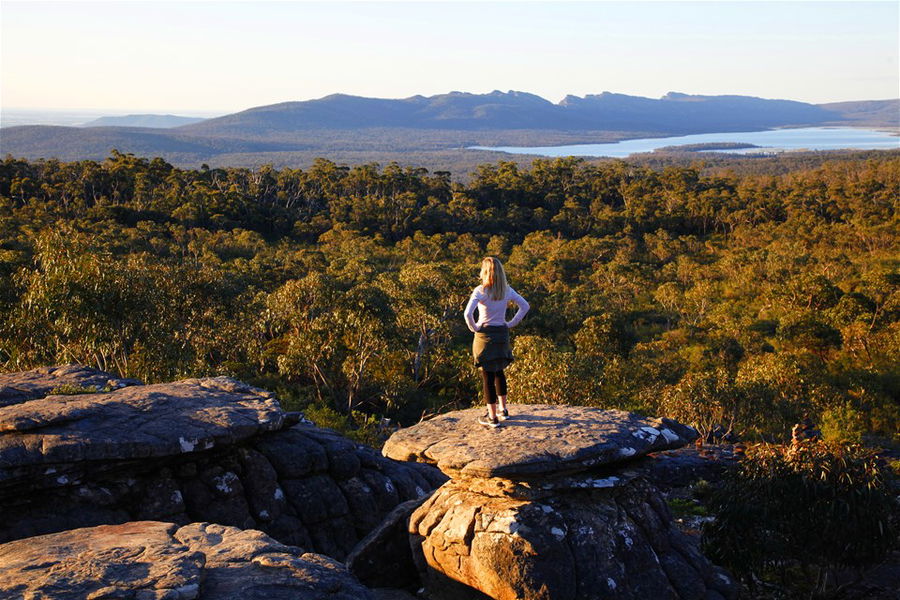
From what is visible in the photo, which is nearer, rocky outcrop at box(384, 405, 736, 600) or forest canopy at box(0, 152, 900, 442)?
rocky outcrop at box(384, 405, 736, 600)

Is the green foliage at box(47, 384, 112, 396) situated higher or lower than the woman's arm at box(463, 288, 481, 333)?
lower

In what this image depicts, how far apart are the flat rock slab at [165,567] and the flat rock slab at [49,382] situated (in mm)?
4935

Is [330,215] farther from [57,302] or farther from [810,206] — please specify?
[57,302]

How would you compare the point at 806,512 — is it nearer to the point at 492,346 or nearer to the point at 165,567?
the point at 492,346

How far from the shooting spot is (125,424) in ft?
39.2

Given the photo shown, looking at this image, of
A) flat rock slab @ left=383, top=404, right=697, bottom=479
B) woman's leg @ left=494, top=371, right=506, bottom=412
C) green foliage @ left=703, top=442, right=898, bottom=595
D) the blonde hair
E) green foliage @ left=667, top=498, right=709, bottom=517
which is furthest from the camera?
green foliage @ left=667, top=498, right=709, bottom=517

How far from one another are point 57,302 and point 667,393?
21.1m

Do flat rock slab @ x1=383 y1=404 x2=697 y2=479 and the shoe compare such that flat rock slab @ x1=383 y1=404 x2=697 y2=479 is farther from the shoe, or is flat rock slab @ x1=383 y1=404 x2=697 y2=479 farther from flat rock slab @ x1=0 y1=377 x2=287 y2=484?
flat rock slab @ x1=0 y1=377 x2=287 y2=484

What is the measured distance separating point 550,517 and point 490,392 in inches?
89.5

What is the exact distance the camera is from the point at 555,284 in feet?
198

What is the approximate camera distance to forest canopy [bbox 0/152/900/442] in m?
24.6

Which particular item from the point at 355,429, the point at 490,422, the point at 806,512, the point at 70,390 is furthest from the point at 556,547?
the point at 355,429

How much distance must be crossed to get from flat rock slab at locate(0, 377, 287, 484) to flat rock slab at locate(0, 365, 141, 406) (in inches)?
42.8

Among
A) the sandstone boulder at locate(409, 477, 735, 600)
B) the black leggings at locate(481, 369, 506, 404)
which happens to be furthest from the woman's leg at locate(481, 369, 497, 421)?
the sandstone boulder at locate(409, 477, 735, 600)
